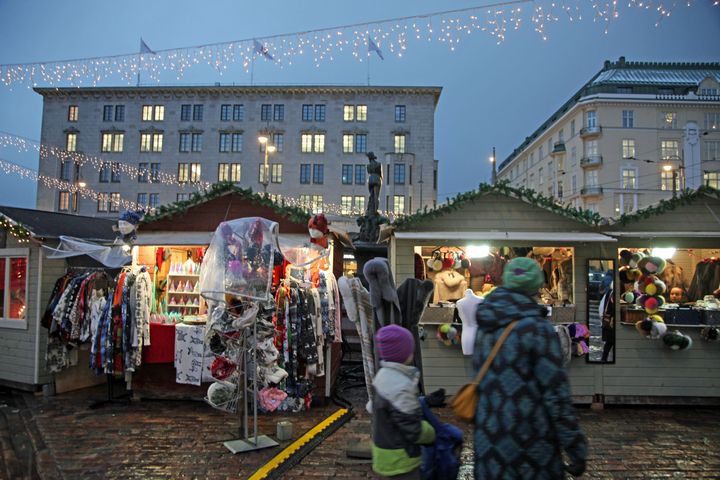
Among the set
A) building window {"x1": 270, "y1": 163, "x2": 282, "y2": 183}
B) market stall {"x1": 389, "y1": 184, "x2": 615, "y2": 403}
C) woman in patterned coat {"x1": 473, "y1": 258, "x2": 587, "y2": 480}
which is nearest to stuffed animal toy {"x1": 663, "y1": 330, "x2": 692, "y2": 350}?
market stall {"x1": 389, "y1": 184, "x2": 615, "y2": 403}

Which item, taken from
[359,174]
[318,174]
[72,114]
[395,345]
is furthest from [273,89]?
[395,345]

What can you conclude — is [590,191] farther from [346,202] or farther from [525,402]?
[525,402]

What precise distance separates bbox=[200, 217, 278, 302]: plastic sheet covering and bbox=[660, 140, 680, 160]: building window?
141 feet

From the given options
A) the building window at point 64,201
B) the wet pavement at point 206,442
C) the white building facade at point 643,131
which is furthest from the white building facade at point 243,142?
the wet pavement at point 206,442

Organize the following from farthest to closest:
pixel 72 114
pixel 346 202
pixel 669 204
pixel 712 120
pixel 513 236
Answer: pixel 72 114
pixel 346 202
pixel 712 120
pixel 669 204
pixel 513 236

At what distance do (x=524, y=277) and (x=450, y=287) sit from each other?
557cm

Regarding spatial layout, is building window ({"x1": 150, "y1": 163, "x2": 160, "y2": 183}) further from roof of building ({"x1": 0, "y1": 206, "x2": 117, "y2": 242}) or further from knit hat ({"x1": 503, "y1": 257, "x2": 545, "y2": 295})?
knit hat ({"x1": 503, "y1": 257, "x2": 545, "y2": 295})

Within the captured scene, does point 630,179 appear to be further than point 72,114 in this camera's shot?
No

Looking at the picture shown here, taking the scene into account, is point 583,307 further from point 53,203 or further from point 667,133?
point 53,203

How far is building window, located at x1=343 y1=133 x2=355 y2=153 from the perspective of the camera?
45.6 m

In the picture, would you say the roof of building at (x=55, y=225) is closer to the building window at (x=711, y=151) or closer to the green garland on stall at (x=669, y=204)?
the green garland on stall at (x=669, y=204)

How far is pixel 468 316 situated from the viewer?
21.9 feet

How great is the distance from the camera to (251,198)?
7887 mm

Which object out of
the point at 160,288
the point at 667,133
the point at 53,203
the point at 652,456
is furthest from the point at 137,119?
the point at 652,456
